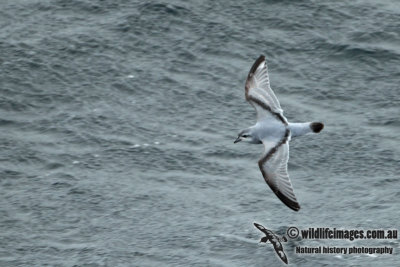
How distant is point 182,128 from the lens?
25.9m

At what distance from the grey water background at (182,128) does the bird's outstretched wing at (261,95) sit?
10.9 ft

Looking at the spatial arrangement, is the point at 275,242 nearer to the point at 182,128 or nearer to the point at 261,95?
the point at 261,95

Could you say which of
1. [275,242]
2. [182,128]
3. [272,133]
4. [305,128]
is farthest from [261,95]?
[182,128]

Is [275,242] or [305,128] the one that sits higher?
[305,128]

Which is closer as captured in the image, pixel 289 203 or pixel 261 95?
pixel 289 203

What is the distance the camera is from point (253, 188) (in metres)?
24.3

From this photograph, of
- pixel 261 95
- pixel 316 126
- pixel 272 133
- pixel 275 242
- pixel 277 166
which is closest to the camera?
pixel 316 126

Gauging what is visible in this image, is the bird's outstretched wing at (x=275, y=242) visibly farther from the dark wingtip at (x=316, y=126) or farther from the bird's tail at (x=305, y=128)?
the dark wingtip at (x=316, y=126)

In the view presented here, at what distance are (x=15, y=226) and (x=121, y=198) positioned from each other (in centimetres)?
253

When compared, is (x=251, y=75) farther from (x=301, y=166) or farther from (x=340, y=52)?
(x=340, y=52)

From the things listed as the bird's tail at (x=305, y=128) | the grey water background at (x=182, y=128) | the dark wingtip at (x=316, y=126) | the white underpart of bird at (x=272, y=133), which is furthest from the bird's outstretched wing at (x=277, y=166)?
the grey water background at (x=182, y=128)

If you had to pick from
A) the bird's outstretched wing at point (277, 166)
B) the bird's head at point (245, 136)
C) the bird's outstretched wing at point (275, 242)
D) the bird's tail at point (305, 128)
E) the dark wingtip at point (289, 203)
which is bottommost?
the bird's outstretched wing at point (275, 242)

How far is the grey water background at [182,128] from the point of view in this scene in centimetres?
2258

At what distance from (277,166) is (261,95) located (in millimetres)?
1878
